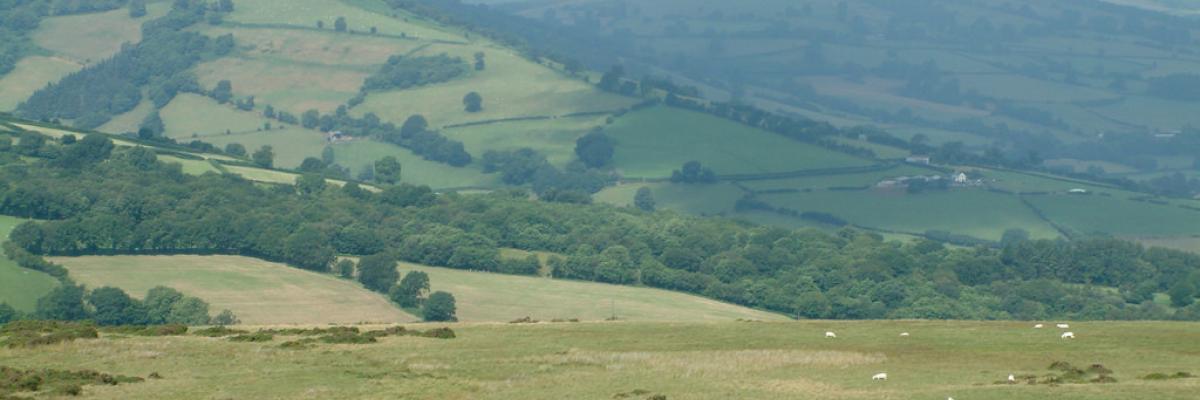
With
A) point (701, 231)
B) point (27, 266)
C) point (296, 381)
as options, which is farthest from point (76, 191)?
point (296, 381)

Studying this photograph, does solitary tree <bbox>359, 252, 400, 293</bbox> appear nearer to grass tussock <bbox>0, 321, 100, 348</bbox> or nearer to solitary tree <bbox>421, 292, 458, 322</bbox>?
solitary tree <bbox>421, 292, 458, 322</bbox>

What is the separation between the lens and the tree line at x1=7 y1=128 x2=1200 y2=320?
160m

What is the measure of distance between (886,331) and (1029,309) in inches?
3673

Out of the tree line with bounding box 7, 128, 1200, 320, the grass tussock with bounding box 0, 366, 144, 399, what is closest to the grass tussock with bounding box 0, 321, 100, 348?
the grass tussock with bounding box 0, 366, 144, 399

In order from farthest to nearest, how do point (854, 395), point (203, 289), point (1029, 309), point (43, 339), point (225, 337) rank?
point (1029, 309) < point (203, 289) < point (225, 337) < point (43, 339) < point (854, 395)

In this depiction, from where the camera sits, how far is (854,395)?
201ft

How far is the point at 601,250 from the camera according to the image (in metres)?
180

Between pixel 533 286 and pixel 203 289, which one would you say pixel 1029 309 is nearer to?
pixel 533 286

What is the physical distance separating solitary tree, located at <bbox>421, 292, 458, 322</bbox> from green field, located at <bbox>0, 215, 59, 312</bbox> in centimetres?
2560

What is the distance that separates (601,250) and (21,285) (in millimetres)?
59502

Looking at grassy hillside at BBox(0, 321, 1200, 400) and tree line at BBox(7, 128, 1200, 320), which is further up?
grassy hillside at BBox(0, 321, 1200, 400)

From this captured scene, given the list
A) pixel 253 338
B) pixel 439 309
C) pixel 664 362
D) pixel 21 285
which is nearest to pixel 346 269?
pixel 439 309

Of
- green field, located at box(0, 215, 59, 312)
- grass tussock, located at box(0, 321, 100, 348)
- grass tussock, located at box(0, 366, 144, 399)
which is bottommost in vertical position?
green field, located at box(0, 215, 59, 312)

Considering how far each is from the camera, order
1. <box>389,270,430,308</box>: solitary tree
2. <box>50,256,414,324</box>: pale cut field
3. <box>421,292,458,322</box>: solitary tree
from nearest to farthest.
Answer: <box>50,256,414,324</box>: pale cut field
<box>421,292,458,322</box>: solitary tree
<box>389,270,430,308</box>: solitary tree
